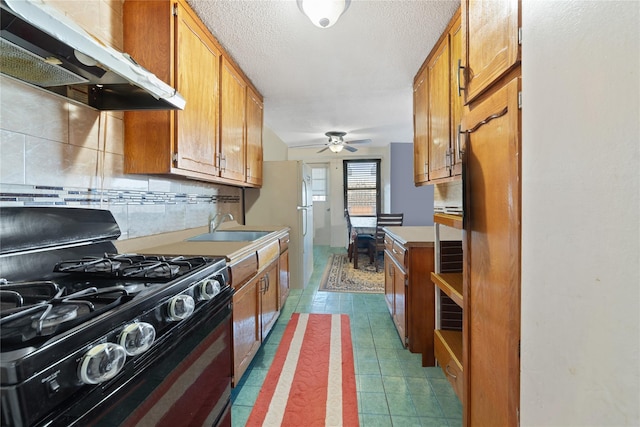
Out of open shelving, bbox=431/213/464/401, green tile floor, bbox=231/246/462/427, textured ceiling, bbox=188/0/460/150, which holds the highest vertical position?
textured ceiling, bbox=188/0/460/150

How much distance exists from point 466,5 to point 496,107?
58cm

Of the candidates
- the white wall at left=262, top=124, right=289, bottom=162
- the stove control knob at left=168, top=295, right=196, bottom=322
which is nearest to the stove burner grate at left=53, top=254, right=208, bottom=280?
the stove control knob at left=168, top=295, right=196, bottom=322

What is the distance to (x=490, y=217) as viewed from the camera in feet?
3.12

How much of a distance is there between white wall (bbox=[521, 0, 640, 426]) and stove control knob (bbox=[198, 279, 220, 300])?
104 centimetres

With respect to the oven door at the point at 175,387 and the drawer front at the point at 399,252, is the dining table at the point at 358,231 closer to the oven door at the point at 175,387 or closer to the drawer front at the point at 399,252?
the drawer front at the point at 399,252

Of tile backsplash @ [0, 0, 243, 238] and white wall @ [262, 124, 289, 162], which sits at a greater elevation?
white wall @ [262, 124, 289, 162]

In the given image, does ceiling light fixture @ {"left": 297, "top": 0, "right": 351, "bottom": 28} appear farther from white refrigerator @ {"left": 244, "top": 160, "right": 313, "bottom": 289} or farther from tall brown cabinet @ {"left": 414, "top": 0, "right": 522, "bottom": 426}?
white refrigerator @ {"left": 244, "top": 160, "right": 313, "bottom": 289}

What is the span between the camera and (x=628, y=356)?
0.45 metres

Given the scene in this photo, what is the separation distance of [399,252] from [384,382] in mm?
903

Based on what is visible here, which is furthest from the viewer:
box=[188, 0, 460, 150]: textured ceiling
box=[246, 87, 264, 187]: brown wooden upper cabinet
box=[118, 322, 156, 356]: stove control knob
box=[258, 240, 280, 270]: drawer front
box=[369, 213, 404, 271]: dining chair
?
box=[369, 213, 404, 271]: dining chair

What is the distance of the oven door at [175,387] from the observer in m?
0.63

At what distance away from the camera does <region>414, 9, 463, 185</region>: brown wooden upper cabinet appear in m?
1.77

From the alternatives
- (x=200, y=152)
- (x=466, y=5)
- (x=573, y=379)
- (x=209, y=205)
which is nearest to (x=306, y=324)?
(x=209, y=205)

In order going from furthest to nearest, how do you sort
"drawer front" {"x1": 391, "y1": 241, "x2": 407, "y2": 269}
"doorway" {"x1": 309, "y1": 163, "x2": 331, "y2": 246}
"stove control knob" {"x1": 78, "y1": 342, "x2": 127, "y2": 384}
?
"doorway" {"x1": 309, "y1": 163, "x2": 331, "y2": 246} → "drawer front" {"x1": 391, "y1": 241, "x2": 407, "y2": 269} → "stove control knob" {"x1": 78, "y1": 342, "x2": 127, "y2": 384}
